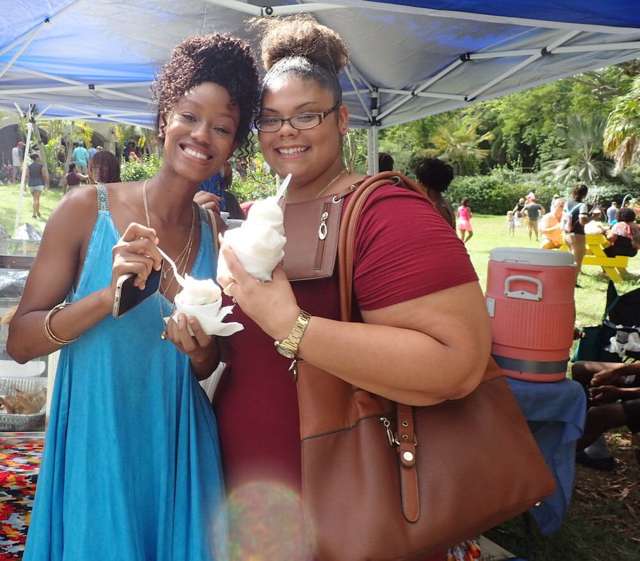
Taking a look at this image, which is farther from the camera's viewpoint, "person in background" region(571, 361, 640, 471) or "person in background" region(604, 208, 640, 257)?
"person in background" region(604, 208, 640, 257)

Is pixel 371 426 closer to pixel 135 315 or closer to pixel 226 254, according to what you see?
pixel 226 254

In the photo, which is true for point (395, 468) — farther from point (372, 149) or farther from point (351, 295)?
point (372, 149)

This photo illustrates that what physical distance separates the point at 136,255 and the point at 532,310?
213cm

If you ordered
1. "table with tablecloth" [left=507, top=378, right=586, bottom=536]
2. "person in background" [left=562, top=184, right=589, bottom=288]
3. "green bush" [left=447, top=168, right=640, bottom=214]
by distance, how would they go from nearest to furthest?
1. "table with tablecloth" [left=507, top=378, right=586, bottom=536]
2. "person in background" [left=562, top=184, right=589, bottom=288]
3. "green bush" [left=447, top=168, right=640, bottom=214]

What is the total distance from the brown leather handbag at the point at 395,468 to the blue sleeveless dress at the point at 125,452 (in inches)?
18.6

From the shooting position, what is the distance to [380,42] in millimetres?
5926

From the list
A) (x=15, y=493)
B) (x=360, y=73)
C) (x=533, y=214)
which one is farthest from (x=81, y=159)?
(x=15, y=493)

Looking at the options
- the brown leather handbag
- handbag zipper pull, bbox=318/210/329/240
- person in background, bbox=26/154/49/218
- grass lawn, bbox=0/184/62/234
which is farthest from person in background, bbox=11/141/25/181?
the brown leather handbag

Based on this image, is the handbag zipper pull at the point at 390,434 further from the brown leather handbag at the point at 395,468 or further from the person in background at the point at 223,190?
the person in background at the point at 223,190

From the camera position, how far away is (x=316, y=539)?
117 centimetres

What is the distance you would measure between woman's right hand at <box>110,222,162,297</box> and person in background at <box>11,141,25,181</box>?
22.7 m

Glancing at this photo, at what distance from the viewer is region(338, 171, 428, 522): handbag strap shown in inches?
46.6

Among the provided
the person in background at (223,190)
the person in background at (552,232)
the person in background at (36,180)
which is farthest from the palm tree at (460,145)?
the person in background at (223,190)

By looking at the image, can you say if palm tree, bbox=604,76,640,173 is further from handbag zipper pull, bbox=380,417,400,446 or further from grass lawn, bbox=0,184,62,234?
handbag zipper pull, bbox=380,417,400,446
